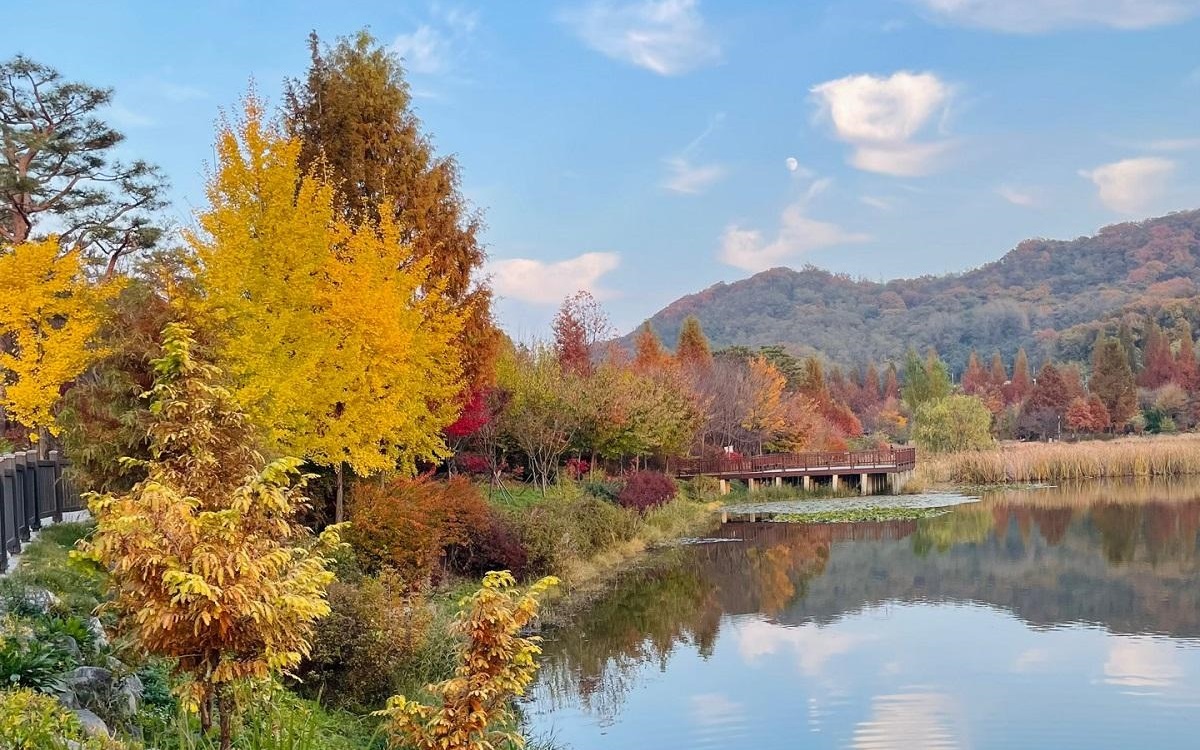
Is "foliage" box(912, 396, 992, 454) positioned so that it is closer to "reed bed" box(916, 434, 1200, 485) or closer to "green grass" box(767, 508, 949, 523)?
"reed bed" box(916, 434, 1200, 485)

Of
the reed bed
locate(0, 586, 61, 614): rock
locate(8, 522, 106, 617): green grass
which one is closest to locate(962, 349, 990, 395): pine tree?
the reed bed

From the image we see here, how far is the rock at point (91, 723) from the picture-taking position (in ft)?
20.8

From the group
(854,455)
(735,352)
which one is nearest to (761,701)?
(854,455)

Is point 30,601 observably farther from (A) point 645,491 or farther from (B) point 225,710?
(A) point 645,491

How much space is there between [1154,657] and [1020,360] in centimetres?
8919

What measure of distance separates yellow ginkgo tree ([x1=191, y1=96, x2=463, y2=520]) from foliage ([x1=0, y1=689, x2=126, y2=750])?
7.37 metres

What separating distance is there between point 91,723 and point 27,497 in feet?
36.5

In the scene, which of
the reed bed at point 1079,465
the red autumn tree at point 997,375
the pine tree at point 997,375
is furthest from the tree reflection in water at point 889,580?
the red autumn tree at point 997,375

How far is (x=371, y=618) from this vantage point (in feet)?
35.8

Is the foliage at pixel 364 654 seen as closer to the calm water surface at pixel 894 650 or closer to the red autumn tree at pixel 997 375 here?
the calm water surface at pixel 894 650

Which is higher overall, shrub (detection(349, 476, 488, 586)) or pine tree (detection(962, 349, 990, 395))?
pine tree (detection(962, 349, 990, 395))

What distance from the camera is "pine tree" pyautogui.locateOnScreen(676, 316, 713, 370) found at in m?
54.0

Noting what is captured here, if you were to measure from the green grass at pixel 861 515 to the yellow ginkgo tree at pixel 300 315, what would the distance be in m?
22.3

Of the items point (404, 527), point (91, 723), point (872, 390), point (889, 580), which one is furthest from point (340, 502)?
point (872, 390)
